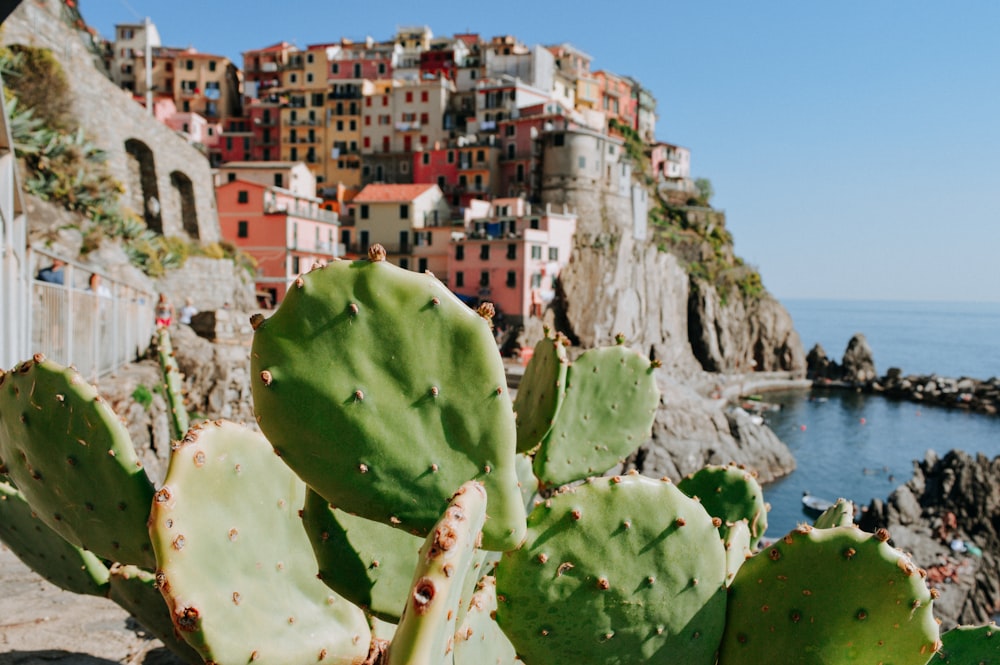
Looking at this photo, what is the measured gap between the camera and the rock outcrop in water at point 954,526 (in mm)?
16547

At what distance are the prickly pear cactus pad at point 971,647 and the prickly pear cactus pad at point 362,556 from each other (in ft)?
5.54

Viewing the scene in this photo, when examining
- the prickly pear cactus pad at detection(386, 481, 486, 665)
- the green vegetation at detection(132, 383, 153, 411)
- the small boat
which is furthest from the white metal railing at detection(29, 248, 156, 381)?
the small boat

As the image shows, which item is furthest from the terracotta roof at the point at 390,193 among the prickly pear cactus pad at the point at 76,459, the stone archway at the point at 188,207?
the prickly pear cactus pad at the point at 76,459

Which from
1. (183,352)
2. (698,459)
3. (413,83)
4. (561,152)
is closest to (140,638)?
(183,352)

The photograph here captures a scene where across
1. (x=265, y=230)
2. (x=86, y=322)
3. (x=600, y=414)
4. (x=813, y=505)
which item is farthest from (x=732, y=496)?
(x=265, y=230)

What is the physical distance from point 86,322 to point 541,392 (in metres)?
7.64

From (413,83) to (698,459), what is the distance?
126ft

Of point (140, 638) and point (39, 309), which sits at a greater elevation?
point (39, 309)

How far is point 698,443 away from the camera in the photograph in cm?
2719

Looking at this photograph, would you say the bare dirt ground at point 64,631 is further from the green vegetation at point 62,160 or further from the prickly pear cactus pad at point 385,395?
the green vegetation at point 62,160

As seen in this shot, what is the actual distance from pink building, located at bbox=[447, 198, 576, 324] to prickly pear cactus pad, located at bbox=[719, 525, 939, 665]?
4030 cm

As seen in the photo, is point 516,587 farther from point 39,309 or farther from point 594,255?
point 594,255

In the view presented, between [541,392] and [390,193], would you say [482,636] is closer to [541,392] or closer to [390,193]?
[541,392]

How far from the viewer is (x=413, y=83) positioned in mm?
55844
